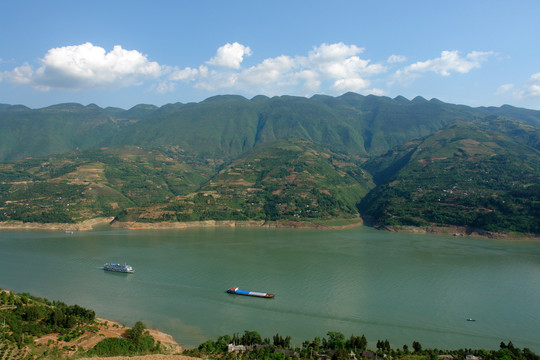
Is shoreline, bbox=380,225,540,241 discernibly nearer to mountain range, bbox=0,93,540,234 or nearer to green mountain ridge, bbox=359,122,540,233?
green mountain ridge, bbox=359,122,540,233

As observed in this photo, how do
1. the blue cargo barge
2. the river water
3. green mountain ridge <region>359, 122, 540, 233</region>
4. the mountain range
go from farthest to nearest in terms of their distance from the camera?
the mountain range, green mountain ridge <region>359, 122, 540, 233</region>, the blue cargo barge, the river water

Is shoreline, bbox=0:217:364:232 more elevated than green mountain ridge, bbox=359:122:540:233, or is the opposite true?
green mountain ridge, bbox=359:122:540:233

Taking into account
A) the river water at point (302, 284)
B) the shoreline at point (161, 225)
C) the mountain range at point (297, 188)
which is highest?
the mountain range at point (297, 188)

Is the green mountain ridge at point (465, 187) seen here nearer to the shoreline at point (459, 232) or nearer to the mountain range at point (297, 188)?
the mountain range at point (297, 188)

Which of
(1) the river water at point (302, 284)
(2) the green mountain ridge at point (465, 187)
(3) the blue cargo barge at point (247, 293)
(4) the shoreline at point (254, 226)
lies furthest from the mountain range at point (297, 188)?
(3) the blue cargo barge at point (247, 293)

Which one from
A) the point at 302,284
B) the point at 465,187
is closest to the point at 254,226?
the point at 302,284

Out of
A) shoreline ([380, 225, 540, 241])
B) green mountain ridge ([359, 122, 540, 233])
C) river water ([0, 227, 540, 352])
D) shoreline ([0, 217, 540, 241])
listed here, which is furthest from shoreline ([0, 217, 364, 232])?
green mountain ridge ([359, 122, 540, 233])

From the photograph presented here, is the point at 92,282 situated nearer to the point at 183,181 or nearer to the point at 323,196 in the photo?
the point at 323,196

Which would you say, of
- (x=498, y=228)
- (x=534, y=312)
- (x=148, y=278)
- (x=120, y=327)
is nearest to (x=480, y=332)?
(x=534, y=312)

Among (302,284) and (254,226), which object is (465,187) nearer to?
(254,226)
